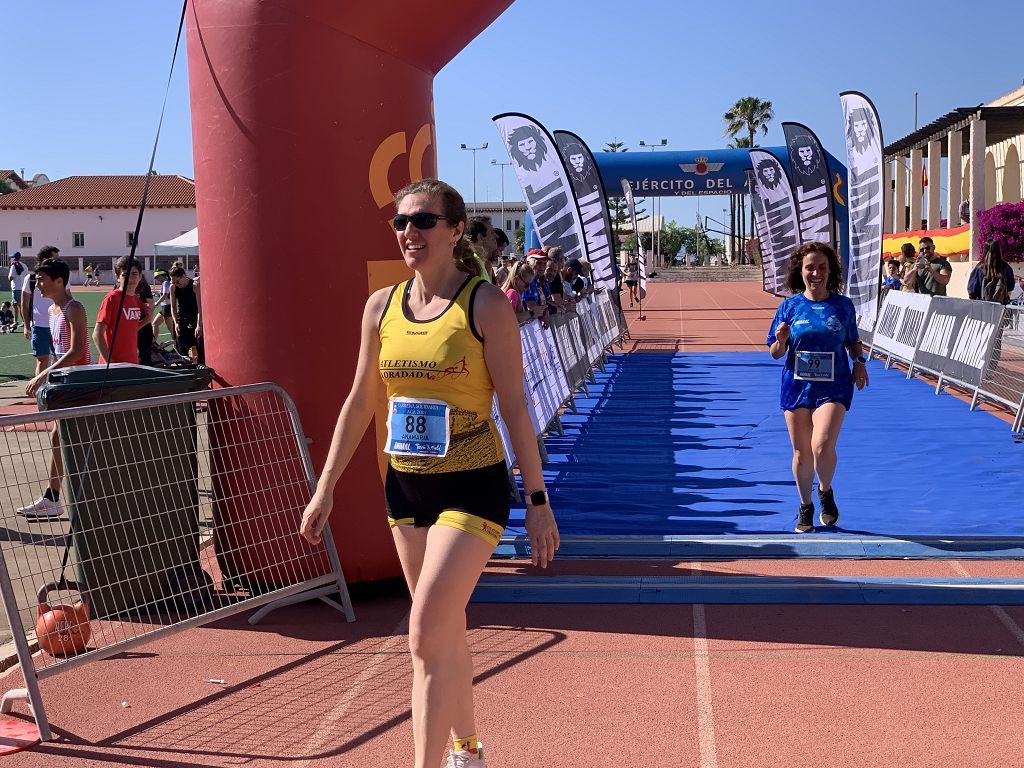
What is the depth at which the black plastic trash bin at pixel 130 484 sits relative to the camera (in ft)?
17.8

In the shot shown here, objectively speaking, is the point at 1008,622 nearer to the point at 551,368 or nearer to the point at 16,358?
the point at 551,368

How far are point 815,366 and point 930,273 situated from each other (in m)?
11.6

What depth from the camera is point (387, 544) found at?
6324mm

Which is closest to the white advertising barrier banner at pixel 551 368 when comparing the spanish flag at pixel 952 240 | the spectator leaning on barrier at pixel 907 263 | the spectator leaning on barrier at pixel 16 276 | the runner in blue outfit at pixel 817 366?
the runner in blue outfit at pixel 817 366

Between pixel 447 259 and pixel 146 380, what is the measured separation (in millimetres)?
2701

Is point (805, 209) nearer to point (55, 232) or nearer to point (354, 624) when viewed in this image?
point (354, 624)

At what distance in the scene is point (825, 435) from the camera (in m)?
7.53

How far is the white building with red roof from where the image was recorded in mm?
98562

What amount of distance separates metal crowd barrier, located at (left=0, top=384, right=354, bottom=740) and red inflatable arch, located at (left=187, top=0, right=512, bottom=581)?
243 mm

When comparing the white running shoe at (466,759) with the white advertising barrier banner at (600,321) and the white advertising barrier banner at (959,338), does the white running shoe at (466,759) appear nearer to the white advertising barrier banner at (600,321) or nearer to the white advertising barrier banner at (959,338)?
the white advertising barrier banner at (959,338)

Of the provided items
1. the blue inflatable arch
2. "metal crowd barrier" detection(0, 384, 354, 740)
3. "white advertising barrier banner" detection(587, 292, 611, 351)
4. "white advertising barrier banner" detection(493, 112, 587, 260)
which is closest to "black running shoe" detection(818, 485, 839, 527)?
"metal crowd barrier" detection(0, 384, 354, 740)

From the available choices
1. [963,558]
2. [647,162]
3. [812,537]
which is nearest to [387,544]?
[812,537]

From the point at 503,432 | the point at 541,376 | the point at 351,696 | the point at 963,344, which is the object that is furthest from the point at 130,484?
the point at 963,344

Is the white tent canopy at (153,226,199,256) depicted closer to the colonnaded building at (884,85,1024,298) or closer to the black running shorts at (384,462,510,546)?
the colonnaded building at (884,85,1024,298)
